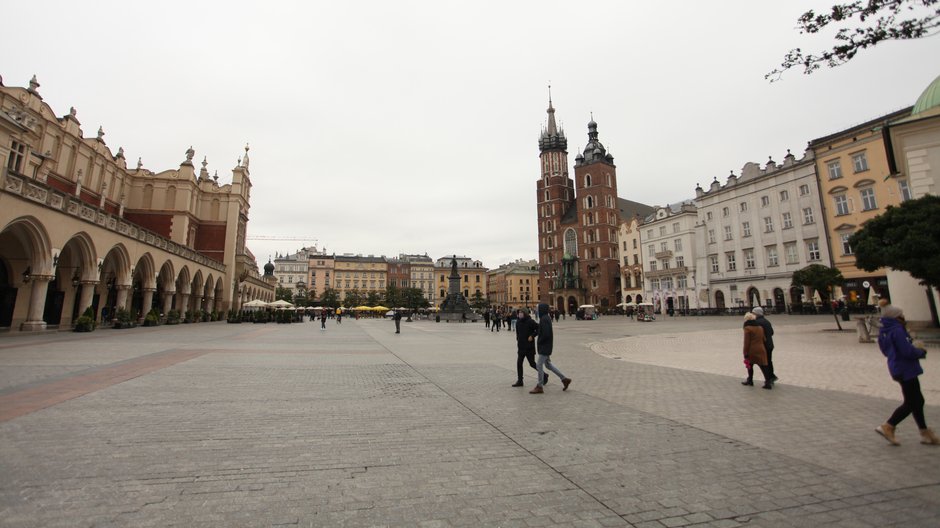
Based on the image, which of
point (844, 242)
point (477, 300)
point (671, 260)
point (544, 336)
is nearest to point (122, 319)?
point (544, 336)

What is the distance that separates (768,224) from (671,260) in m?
14.3

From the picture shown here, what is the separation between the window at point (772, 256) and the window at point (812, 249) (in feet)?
11.4

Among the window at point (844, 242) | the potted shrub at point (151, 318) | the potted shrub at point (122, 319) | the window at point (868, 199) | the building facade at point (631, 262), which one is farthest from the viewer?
the building facade at point (631, 262)

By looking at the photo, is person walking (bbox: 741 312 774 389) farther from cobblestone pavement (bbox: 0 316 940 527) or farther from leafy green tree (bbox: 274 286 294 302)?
leafy green tree (bbox: 274 286 294 302)

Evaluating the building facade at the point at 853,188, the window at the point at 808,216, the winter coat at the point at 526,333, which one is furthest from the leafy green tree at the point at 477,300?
the winter coat at the point at 526,333

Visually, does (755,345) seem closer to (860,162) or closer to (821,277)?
(821,277)

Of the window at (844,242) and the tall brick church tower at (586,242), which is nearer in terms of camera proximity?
the window at (844,242)

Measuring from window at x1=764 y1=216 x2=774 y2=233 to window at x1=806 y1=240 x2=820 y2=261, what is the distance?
4332mm

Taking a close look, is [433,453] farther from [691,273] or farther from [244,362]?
[691,273]

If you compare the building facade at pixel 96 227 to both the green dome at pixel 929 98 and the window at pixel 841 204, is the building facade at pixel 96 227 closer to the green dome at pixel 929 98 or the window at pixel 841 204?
the green dome at pixel 929 98

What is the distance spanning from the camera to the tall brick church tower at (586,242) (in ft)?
248

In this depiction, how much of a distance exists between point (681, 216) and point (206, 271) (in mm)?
57445

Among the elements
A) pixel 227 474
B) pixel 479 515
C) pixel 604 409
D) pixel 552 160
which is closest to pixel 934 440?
pixel 604 409

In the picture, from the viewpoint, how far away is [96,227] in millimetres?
22984
